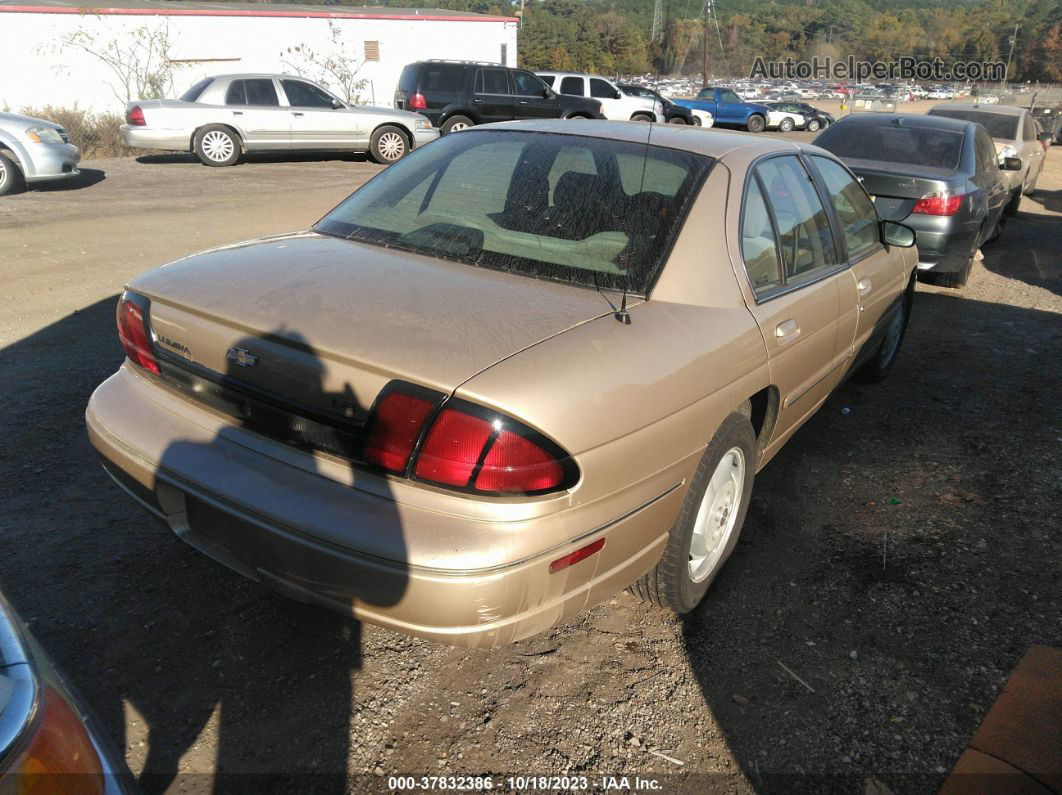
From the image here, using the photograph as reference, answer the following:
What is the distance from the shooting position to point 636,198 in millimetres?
2904

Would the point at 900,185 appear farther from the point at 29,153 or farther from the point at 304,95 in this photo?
the point at 304,95

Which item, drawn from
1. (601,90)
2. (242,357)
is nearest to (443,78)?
(601,90)

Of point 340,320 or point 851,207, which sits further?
point 851,207

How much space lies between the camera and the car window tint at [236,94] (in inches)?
579

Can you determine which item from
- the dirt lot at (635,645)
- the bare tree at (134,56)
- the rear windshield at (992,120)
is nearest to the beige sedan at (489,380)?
the dirt lot at (635,645)

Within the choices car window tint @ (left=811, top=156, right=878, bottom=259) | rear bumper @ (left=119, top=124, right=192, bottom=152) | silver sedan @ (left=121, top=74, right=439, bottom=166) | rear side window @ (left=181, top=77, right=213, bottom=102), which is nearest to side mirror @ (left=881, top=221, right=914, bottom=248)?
car window tint @ (left=811, top=156, right=878, bottom=259)

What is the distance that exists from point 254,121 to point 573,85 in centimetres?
1095

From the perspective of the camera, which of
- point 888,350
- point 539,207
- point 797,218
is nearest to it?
point 539,207

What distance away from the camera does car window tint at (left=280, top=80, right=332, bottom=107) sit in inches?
602

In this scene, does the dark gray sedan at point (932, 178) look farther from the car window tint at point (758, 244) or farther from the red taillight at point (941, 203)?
the car window tint at point (758, 244)

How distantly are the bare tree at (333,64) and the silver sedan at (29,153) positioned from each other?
1668cm

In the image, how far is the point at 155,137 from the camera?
47.3 ft

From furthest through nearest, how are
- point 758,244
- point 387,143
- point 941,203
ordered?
point 387,143 → point 941,203 → point 758,244

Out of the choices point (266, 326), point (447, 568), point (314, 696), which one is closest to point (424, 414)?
point (447, 568)
